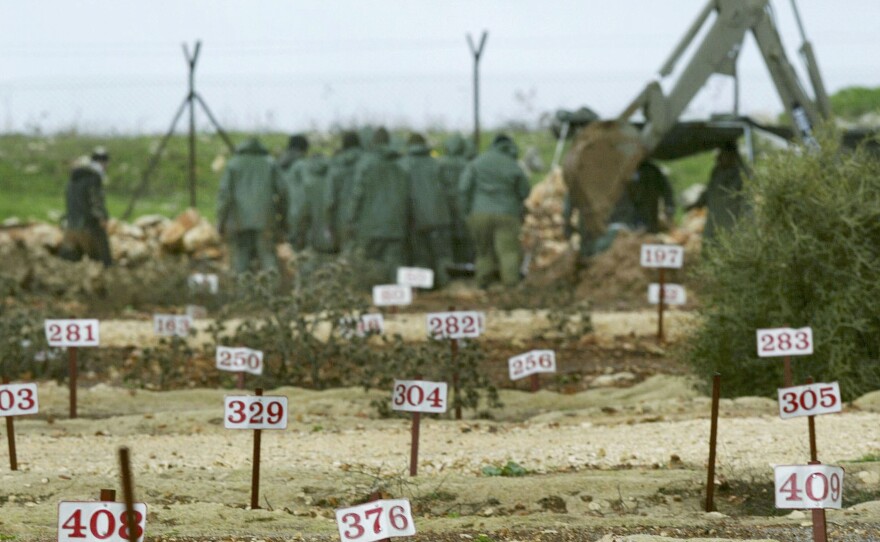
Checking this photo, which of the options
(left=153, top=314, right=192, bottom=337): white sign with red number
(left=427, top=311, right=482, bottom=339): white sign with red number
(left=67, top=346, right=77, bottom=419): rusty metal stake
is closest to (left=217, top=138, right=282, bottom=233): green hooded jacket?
(left=153, top=314, right=192, bottom=337): white sign with red number

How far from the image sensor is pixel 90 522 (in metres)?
5.58

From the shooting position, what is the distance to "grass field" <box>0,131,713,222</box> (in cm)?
2705

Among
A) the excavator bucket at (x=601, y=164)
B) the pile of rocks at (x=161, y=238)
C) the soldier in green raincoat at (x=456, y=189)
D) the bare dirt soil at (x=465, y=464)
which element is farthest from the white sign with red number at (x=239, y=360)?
the pile of rocks at (x=161, y=238)

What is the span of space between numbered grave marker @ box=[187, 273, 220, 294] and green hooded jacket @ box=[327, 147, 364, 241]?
2.59 m

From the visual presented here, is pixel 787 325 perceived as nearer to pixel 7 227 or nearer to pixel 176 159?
pixel 7 227

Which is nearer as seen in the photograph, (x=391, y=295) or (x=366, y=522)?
(x=366, y=522)

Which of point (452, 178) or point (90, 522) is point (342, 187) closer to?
point (452, 178)

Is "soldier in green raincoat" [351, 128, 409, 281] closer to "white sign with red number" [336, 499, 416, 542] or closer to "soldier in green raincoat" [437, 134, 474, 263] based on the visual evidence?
"soldier in green raincoat" [437, 134, 474, 263]

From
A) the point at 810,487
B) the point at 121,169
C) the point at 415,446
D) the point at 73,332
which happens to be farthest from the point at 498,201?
the point at 810,487

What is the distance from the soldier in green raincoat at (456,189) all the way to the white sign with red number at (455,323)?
33.9 ft

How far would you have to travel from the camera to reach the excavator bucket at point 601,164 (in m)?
19.9

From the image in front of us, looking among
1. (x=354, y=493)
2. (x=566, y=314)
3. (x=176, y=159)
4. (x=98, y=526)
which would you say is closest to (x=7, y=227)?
(x=176, y=159)

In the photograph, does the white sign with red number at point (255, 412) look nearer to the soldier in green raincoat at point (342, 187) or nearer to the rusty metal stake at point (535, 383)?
the rusty metal stake at point (535, 383)

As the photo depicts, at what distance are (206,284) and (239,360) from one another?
7291mm
